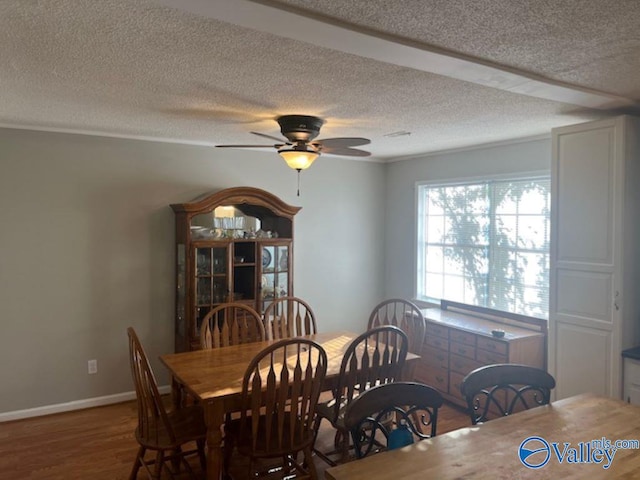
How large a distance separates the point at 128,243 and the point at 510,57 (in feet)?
11.1

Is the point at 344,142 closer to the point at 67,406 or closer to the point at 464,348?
the point at 464,348

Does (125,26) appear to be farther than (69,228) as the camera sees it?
No

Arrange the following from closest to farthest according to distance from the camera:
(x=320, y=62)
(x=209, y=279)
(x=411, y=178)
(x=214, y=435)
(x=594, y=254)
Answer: (x=320, y=62) < (x=214, y=435) < (x=594, y=254) < (x=209, y=279) < (x=411, y=178)

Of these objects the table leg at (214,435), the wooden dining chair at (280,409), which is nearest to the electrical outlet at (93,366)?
the wooden dining chair at (280,409)

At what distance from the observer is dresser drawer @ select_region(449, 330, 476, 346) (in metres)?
3.94

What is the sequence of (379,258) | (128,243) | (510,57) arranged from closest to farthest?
(510,57) → (128,243) → (379,258)

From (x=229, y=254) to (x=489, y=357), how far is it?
7.80 feet

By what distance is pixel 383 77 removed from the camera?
2.42 m

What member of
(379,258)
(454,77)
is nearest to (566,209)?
(454,77)

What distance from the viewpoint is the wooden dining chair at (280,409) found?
235cm

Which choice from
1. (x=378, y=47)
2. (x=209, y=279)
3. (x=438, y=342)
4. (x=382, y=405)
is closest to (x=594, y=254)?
(x=438, y=342)

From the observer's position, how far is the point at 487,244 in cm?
447

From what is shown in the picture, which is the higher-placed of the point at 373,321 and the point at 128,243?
the point at 128,243

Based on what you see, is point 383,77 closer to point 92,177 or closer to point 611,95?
point 611,95
